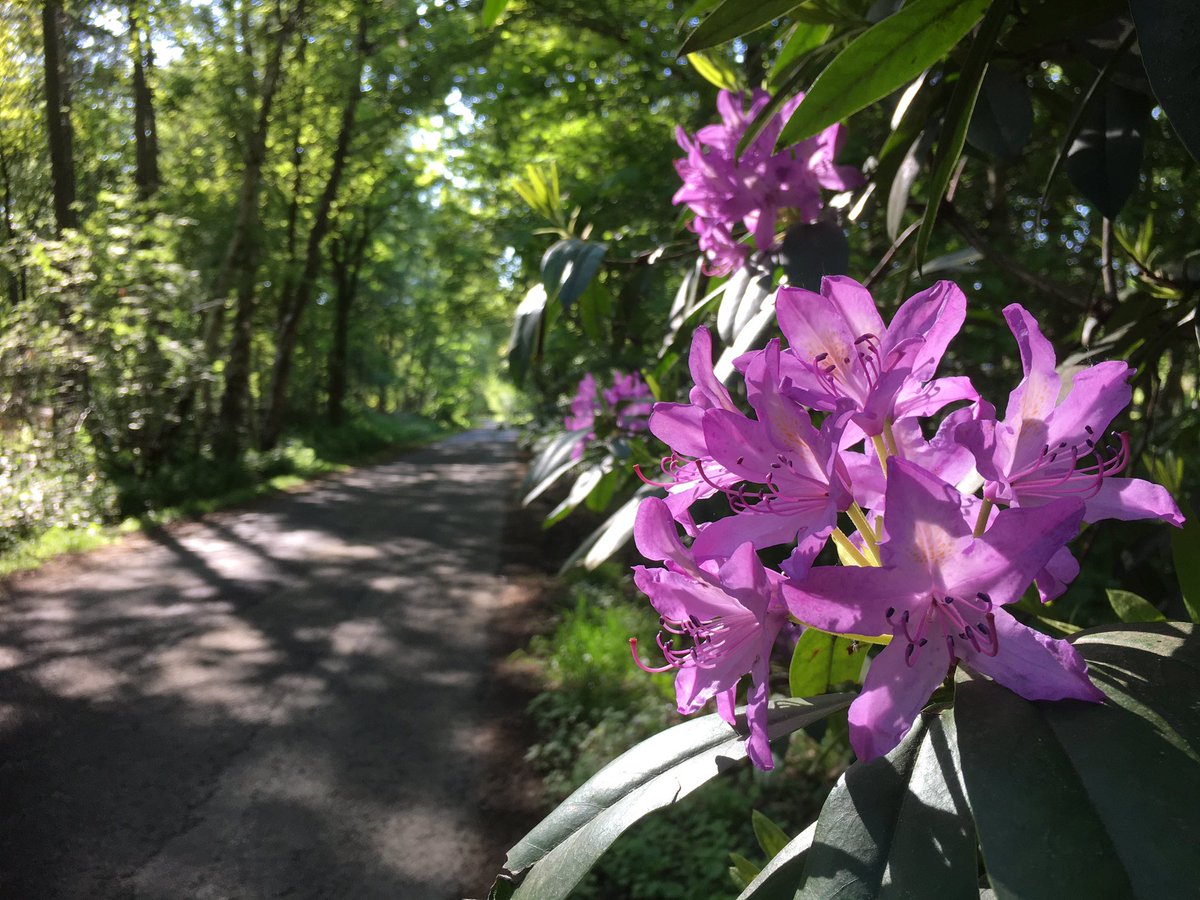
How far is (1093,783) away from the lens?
1.76ft

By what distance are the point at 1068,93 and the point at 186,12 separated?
42.4 feet

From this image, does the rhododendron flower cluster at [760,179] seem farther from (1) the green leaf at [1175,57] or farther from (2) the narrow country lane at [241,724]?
(2) the narrow country lane at [241,724]

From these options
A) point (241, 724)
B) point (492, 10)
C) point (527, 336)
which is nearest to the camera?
point (492, 10)

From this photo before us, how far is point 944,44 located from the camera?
0.84 metres

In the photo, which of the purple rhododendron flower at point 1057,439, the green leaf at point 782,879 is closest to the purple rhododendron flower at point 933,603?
the purple rhododendron flower at point 1057,439

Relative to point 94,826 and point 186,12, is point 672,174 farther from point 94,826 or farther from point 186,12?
point 186,12

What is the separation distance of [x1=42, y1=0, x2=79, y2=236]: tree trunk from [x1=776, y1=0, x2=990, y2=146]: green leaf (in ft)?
35.3

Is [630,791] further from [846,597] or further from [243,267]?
[243,267]

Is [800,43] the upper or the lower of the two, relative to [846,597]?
upper

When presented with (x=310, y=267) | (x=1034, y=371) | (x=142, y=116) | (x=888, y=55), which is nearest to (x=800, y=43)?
(x=888, y=55)

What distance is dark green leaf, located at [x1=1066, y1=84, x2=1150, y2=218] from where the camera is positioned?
1.16 m

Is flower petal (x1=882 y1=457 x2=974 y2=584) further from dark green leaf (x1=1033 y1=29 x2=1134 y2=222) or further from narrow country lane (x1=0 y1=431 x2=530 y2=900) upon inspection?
narrow country lane (x1=0 y1=431 x2=530 y2=900)

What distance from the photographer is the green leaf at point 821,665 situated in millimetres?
1011

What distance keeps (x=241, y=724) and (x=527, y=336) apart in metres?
3.37
